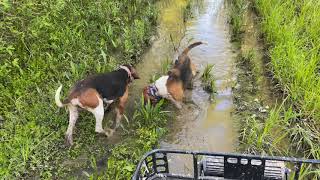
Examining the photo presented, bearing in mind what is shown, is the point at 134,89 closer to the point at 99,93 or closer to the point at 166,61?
the point at 166,61

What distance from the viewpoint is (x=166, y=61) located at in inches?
228

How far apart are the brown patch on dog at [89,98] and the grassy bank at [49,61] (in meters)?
0.48

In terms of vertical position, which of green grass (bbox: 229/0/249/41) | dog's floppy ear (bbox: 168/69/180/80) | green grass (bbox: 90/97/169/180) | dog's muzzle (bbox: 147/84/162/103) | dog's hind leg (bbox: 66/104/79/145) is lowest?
green grass (bbox: 90/97/169/180)

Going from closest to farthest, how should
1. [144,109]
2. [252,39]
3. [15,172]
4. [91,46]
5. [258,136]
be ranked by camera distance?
[15,172] → [258,136] → [144,109] → [91,46] → [252,39]

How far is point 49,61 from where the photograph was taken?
5.31m

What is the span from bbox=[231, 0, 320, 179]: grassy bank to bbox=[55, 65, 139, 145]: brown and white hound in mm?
1577

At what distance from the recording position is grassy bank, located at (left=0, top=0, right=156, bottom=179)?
13.6 ft

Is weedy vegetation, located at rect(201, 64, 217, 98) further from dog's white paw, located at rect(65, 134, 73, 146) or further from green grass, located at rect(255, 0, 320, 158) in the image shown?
dog's white paw, located at rect(65, 134, 73, 146)

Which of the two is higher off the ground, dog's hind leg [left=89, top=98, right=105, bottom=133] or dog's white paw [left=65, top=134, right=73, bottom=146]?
dog's hind leg [left=89, top=98, right=105, bottom=133]

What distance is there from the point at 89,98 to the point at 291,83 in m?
2.66

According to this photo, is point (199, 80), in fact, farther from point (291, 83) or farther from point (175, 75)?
point (291, 83)

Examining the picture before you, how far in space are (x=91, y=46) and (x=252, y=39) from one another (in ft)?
9.37

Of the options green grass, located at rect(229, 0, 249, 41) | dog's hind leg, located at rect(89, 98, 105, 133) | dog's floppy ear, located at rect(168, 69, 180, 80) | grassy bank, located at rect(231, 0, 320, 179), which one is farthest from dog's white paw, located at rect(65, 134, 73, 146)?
green grass, located at rect(229, 0, 249, 41)

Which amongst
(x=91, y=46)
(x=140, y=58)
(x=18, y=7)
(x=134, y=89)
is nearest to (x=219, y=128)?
(x=134, y=89)
